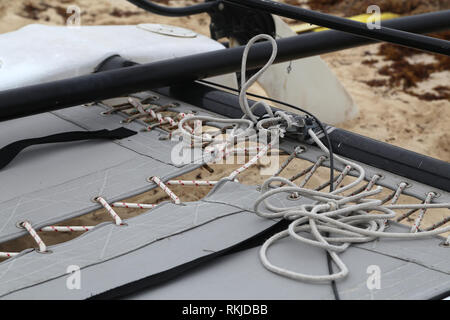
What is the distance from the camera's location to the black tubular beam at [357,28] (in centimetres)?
109

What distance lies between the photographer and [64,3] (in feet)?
12.1

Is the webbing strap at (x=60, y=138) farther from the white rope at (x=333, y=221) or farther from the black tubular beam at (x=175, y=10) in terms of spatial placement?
the black tubular beam at (x=175, y=10)

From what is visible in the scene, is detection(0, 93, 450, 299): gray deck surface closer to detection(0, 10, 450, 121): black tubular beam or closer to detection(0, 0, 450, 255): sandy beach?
detection(0, 10, 450, 121): black tubular beam

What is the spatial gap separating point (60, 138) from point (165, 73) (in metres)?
0.30

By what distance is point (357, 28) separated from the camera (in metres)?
1.18

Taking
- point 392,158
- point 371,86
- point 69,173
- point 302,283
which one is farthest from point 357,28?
point 371,86

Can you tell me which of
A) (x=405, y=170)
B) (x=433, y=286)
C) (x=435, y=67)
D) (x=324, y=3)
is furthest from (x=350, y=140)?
(x=324, y=3)

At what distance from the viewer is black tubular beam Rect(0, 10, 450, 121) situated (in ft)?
4.28

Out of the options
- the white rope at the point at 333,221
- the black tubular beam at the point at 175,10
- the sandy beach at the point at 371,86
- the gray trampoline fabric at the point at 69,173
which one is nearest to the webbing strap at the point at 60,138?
the gray trampoline fabric at the point at 69,173

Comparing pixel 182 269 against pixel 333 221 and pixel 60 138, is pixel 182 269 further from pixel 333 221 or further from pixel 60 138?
pixel 60 138

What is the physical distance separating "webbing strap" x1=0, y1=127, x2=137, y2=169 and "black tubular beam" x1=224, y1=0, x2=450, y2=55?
0.41 meters

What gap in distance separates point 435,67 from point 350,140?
6.32ft
